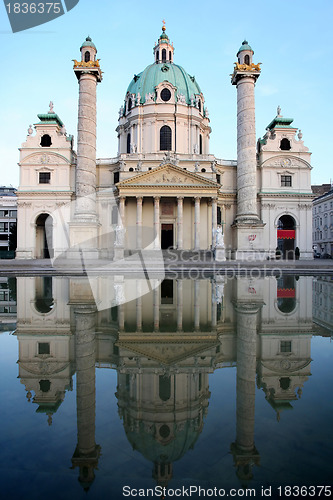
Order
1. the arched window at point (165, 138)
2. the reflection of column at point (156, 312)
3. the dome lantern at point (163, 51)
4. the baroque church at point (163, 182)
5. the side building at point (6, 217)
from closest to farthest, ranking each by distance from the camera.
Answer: the reflection of column at point (156, 312) < the baroque church at point (163, 182) < the arched window at point (165, 138) < the dome lantern at point (163, 51) < the side building at point (6, 217)

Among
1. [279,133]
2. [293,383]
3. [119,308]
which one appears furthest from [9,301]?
[279,133]

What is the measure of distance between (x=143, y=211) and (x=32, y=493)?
40.8 meters

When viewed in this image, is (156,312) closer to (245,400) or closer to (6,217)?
(245,400)

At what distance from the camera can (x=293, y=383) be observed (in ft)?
14.1

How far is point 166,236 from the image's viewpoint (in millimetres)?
43062

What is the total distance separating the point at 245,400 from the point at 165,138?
47.2 meters

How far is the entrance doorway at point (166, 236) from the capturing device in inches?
1683

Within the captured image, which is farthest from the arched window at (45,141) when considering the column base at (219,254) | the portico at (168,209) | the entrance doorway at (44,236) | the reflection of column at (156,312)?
the reflection of column at (156,312)

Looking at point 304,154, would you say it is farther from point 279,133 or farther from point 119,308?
point 119,308

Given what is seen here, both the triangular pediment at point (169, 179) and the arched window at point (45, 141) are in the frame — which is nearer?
the triangular pediment at point (169, 179)

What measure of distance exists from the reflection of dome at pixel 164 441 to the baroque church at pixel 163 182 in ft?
107

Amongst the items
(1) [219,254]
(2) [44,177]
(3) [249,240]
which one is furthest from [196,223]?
(2) [44,177]

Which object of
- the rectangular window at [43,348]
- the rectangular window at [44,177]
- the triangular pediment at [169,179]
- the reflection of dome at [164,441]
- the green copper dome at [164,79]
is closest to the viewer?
the reflection of dome at [164,441]

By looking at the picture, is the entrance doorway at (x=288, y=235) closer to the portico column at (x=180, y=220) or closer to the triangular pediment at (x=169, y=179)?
the triangular pediment at (x=169, y=179)
